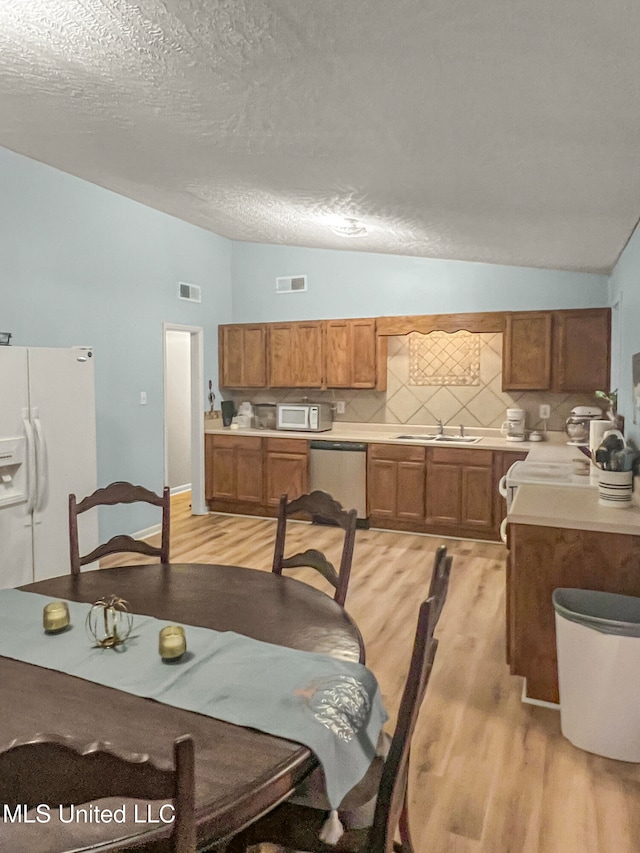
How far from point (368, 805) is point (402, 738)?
28cm

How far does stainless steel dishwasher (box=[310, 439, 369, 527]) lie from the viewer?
5609mm

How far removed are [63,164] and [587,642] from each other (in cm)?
390

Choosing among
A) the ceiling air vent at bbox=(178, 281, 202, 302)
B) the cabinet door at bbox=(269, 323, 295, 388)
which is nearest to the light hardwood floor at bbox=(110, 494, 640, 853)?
the cabinet door at bbox=(269, 323, 295, 388)

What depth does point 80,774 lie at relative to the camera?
78cm

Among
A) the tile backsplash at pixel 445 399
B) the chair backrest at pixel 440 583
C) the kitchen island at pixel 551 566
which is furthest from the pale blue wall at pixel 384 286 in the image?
the chair backrest at pixel 440 583

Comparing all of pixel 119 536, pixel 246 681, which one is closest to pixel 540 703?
pixel 246 681

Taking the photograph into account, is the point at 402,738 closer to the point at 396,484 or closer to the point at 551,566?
the point at 551,566

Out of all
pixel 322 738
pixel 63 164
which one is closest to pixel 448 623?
pixel 322 738

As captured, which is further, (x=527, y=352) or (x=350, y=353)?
(x=350, y=353)

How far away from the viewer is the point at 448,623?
353cm

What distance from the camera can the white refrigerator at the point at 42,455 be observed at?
346cm

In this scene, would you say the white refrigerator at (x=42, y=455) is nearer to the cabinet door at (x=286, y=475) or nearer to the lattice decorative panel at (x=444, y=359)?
the cabinet door at (x=286, y=475)

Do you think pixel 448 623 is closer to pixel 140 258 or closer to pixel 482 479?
pixel 482 479

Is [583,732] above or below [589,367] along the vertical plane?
below
